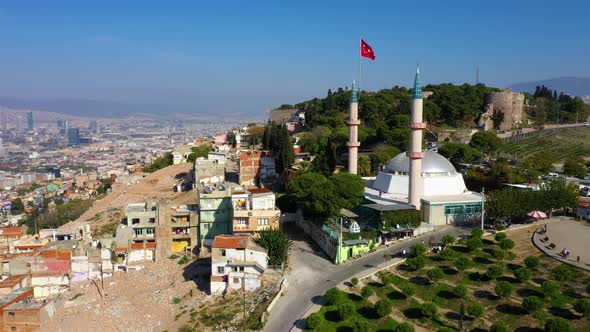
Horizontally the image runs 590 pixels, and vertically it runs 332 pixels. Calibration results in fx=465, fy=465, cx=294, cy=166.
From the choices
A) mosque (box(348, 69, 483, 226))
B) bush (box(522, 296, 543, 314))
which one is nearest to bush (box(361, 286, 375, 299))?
bush (box(522, 296, 543, 314))

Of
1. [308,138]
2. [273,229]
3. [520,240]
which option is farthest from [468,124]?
[273,229]

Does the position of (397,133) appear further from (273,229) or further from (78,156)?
(78,156)

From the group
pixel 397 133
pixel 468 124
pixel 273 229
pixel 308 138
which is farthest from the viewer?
pixel 468 124

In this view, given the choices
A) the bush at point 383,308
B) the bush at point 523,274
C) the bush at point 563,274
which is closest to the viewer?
the bush at point 383,308

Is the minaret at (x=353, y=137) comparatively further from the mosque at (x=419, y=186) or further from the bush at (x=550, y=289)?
the bush at (x=550, y=289)

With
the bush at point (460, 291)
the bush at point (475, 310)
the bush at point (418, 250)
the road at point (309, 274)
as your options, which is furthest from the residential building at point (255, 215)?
the bush at point (475, 310)
